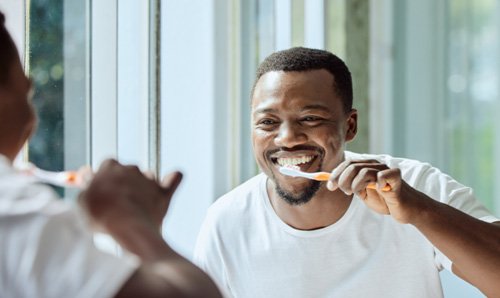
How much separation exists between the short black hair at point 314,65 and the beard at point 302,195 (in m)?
0.17

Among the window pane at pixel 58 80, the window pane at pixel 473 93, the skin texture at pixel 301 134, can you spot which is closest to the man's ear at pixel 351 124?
the skin texture at pixel 301 134

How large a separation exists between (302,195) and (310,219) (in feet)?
0.16

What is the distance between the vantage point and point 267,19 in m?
2.54

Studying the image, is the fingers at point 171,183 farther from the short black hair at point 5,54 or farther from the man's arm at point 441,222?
the man's arm at point 441,222

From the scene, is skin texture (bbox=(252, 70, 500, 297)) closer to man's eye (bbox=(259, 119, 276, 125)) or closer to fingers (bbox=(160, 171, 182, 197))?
man's eye (bbox=(259, 119, 276, 125))

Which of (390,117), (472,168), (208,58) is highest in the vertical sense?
(208,58)

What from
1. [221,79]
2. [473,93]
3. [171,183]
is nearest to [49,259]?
[171,183]

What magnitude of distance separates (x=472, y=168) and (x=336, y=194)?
1895 mm

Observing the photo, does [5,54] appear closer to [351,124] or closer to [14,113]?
[14,113]

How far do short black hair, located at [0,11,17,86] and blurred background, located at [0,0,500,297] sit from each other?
0.68 m

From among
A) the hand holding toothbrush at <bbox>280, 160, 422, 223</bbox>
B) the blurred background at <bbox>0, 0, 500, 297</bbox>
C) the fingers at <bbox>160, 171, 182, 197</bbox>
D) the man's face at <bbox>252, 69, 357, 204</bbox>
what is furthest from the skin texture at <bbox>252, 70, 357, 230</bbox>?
the fingers at <bbox>160, 171, 182, 197</bbox>

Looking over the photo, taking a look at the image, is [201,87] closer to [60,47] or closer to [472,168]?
[60,47]

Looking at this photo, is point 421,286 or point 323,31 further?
point 323,31

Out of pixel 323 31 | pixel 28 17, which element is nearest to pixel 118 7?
pixel 28 17
